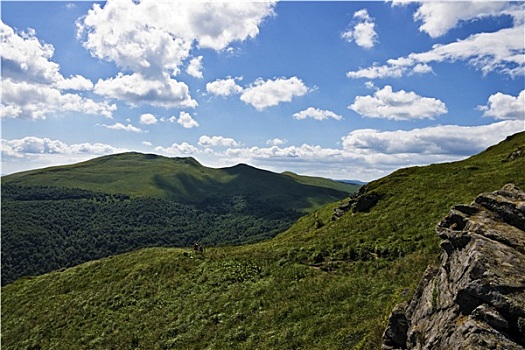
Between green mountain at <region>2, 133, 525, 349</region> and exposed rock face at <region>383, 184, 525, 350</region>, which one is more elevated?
exposed rock face at <region>383, 184, 525, 350</region>

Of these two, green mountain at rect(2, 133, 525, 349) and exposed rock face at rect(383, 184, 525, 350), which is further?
green mountain at rect(2, 133, 525, 349)

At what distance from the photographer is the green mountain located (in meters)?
21.2

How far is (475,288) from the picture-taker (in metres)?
10.3

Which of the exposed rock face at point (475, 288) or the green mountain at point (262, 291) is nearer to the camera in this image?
the exposed rock face at point (475, 288)

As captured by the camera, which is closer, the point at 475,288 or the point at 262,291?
the point at 475,288

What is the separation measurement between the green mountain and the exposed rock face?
2.66 metres

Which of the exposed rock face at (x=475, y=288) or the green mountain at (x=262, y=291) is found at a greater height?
the exposed rock face at (x=475, y=288)

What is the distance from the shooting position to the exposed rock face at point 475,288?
9469 millimetres

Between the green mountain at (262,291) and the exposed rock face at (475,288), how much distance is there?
266cm

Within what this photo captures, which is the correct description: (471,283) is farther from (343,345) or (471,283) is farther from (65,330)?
(65,330)

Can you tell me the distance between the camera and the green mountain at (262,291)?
21156mm

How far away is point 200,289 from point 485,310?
86.2 feet

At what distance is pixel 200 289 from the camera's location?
3231cm

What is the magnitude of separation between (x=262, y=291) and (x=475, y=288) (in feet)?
64.6
